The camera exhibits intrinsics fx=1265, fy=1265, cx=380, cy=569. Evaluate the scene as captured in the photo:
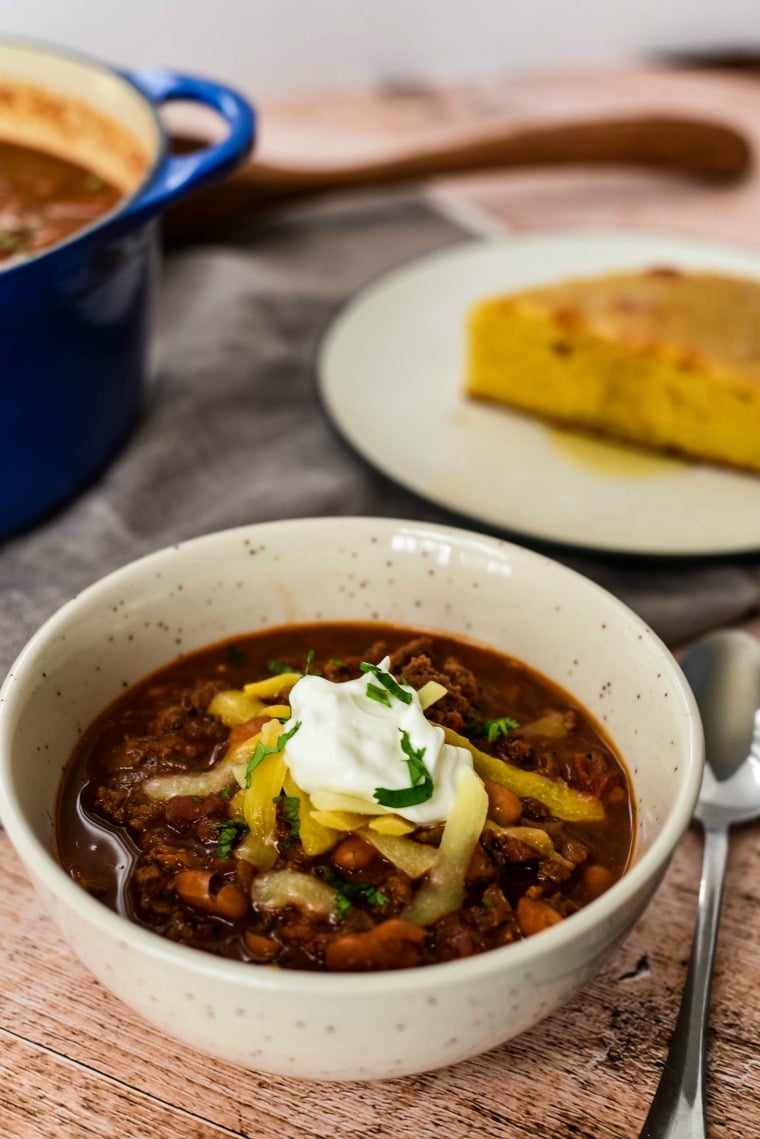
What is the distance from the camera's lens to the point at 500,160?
4152 millimetres

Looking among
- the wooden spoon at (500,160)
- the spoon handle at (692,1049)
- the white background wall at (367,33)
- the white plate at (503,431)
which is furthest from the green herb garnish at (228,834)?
the white background wall at (367,33)

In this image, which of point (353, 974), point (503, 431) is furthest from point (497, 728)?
point (503, 431)

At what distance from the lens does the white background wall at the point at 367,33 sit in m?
4.67

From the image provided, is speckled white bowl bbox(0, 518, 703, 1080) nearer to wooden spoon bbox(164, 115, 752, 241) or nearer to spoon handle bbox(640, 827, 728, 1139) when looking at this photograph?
spoon handle bbox(640, 827, 728, 1139)

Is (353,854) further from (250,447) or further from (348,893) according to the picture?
(250,447)

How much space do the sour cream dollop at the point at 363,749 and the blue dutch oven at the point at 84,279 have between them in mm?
1039

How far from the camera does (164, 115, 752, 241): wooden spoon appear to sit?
3.85 m

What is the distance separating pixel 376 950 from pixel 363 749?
247 mm

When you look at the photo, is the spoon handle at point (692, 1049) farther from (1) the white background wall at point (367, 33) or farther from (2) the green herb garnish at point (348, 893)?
(1) the white background wall at point (367, 33)

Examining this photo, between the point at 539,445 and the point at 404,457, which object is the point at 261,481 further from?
the point at 539,445

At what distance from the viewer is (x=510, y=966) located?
4.37ft

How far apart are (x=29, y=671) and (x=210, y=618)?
37 centimetres

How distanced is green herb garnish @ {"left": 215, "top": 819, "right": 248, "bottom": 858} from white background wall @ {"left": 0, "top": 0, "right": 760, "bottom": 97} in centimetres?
381

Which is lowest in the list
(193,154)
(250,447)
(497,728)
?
(250,447)
